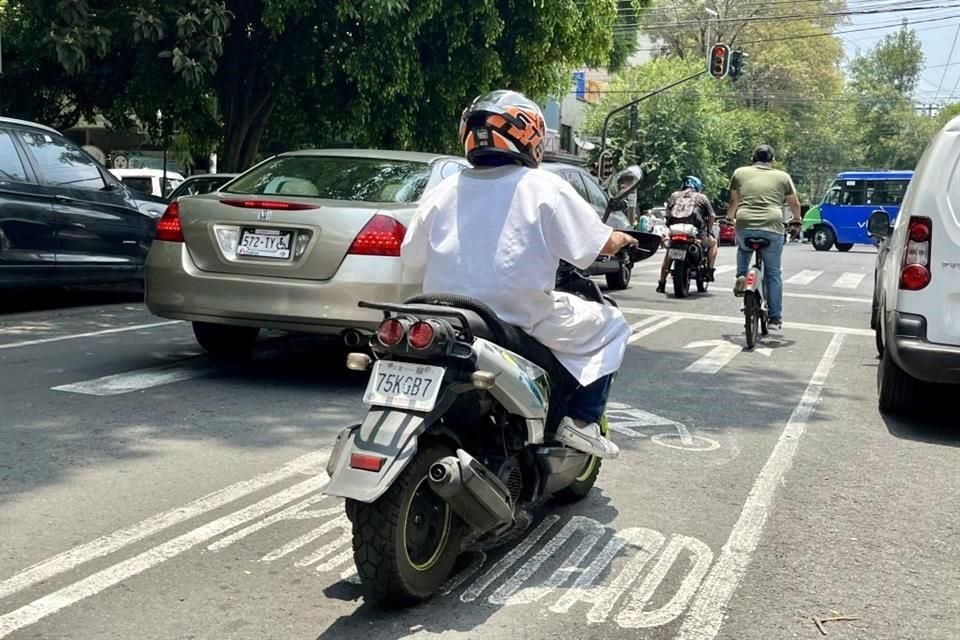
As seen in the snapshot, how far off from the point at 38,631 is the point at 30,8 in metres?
12.0

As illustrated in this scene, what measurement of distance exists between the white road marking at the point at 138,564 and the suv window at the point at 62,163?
6796 mm

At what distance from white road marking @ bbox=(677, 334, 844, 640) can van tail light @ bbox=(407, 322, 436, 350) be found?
3.97 feet

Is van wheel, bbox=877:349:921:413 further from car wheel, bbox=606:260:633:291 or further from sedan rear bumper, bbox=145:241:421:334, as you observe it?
car wheel, bbox=606:260:633:291

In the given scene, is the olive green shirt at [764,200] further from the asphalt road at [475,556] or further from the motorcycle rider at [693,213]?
the motorcycle rider at [693,213]

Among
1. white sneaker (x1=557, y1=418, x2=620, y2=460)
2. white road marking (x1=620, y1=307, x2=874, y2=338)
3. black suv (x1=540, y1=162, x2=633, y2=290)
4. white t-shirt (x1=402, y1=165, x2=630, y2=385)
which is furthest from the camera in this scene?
black suv (x1=540, y1=162, x2=633, y2=290)

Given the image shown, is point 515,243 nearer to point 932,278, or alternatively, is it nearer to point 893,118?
point 932,278

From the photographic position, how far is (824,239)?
37750 mm

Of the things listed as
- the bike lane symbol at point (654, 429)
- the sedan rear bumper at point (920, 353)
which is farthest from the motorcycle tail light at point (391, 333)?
the sedan rear bumper at point (920, 353)

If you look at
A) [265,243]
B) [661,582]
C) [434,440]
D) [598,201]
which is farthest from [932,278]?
[598,201]

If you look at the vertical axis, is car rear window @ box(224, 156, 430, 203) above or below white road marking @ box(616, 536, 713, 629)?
above

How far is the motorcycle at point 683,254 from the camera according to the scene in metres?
14.6

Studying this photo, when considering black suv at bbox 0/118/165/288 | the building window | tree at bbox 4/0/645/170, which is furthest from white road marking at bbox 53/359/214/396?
the building window

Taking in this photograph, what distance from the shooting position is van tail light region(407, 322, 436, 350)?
3611mm

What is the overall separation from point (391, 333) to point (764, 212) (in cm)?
753
